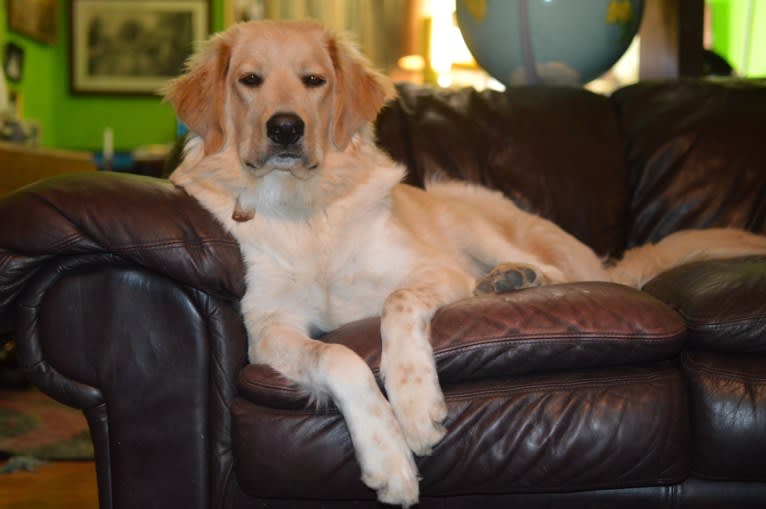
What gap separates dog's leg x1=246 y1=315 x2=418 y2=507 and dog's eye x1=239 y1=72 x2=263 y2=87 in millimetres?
794

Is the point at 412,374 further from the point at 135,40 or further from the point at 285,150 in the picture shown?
the point at 135,40

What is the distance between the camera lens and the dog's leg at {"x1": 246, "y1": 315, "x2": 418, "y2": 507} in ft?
5.56

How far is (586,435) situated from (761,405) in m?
0.41

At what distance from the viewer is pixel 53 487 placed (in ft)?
9.34

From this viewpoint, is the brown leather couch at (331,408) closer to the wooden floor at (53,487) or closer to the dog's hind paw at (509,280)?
the dog's hind paw at (509,280)

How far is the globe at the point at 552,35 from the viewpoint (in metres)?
3.40

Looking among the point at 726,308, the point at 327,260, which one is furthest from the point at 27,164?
the point at 726,308

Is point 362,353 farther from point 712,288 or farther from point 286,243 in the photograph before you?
point 712,288

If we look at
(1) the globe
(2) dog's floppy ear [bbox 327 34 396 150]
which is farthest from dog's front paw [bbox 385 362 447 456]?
(1) the globe

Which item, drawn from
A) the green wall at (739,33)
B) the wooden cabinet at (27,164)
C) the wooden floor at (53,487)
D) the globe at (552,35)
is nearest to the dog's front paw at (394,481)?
the wooden floor at (53,487)

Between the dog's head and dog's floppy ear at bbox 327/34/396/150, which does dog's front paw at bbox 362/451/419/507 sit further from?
dog's floppy ear at bbox 327/34/396/150

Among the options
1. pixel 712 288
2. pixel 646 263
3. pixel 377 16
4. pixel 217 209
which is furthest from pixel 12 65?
pixel 712 288

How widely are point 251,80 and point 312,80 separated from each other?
16 cm

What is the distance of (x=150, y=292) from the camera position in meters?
1.95
